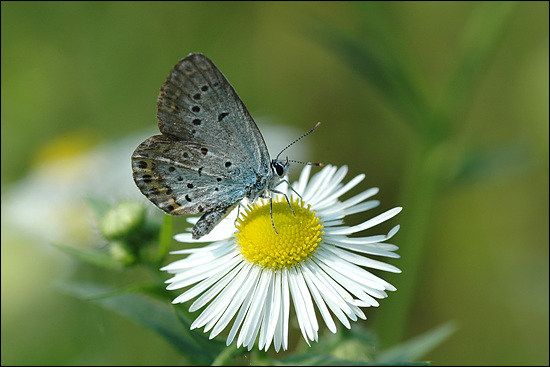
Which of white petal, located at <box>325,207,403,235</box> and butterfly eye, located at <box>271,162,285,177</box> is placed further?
butterfly eye, located at <box>271,162,285,177</box>

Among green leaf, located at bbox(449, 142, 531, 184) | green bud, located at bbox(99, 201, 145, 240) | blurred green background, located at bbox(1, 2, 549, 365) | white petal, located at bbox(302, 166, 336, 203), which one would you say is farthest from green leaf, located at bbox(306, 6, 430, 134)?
green bud, located at bbox(99, 201, 145, 240)

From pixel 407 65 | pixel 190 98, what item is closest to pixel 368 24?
pixel 407 65

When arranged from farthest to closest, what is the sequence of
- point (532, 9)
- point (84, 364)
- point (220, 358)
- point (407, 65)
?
point (532, 9)
point (407, 65)
point (84, 364)
point (220, 358)

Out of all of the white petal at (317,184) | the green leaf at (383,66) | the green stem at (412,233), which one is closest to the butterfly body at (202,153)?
the white petal at (317,184)

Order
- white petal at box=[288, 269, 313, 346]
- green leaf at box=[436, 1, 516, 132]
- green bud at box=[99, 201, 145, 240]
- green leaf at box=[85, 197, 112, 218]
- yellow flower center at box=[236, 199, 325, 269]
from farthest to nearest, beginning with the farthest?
green leaf at box=[436, 1, 516, 132]
green leaf at box=[85, 197, 112, 218]
green bud at box=[99, 201, 145, 240]
yellow flower center at box=[236, 199, 325, 269]
white petal at box=[288, 269, 313, 346]

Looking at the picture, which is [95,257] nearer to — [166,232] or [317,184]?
[166,232]

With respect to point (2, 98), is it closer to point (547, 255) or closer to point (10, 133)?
point (10, 133)

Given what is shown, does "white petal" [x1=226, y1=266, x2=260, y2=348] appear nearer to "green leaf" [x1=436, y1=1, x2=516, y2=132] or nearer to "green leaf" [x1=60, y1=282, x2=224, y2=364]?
"green leaf" [x1=60, y1=282, x2=224, y2=364]

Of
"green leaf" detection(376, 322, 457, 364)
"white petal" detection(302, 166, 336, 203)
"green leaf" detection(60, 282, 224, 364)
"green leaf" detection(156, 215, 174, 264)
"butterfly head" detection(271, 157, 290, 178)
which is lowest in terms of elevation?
"green leaf" detection(376, 322, 457, 364)
